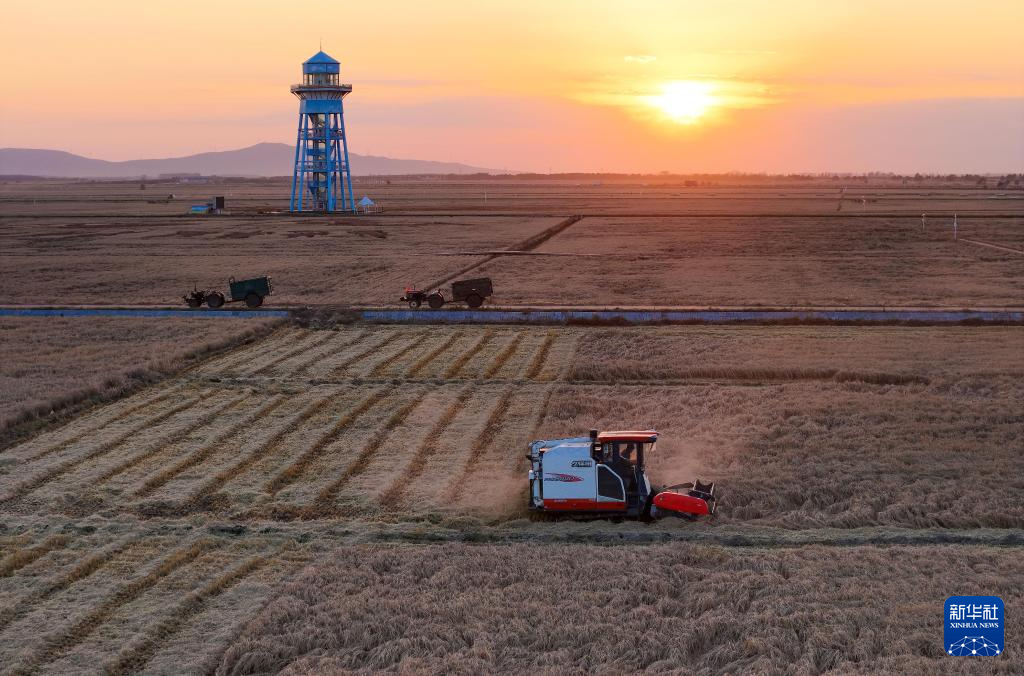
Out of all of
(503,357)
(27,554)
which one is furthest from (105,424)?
(503,357)

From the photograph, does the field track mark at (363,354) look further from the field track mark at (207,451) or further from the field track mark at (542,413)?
the field track mark at (542,413)

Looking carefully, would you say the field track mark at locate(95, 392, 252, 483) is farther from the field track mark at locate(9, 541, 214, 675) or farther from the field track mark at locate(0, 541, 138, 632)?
the field track mark at locate(9, 541, 214, 675)

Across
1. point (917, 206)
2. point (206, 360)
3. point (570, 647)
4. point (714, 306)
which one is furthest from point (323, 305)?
point (917, 206)

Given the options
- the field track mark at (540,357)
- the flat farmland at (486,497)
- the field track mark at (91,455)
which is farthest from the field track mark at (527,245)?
the field track mark at (91,455)

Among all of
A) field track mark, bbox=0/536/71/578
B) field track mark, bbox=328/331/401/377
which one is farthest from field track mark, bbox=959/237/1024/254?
field track mark, bbox=0/536/71/578

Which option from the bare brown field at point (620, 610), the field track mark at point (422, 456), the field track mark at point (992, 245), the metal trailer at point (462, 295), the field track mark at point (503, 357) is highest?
the field track mark at point (992, 245)

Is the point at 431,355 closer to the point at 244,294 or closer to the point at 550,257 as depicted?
the point at 244,294
